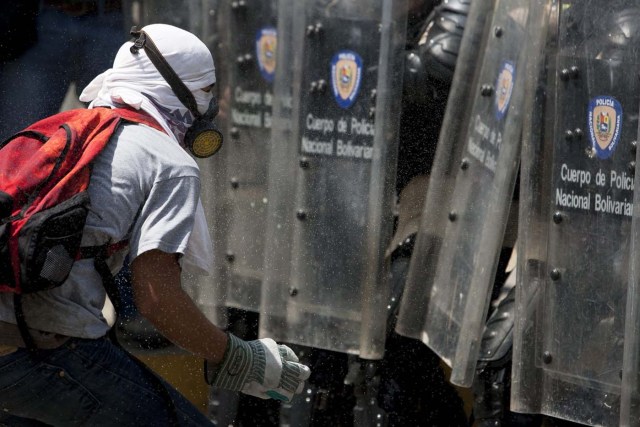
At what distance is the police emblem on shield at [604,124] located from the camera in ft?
13.0

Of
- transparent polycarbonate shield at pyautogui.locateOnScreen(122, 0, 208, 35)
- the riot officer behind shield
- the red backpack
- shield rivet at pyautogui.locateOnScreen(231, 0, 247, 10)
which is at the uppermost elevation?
shield rivet at pyautogui.locateOnScreen(231, 0, 247, 10)

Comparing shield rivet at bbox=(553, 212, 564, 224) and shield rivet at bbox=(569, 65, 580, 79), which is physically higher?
shield rivet at bbox=(569, 65, 580, 79)

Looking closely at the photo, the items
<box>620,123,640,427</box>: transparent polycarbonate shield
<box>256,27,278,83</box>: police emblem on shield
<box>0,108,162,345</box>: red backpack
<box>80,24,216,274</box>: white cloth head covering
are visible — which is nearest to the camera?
<box>0,108,162,345</box>: red backpack

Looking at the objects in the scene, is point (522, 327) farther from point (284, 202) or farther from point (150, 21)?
point (150, 21)

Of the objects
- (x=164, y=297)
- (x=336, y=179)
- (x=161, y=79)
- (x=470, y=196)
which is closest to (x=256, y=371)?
(x=164, y=297)

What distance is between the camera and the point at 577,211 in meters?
4.16

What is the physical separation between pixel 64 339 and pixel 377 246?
6.30 feet

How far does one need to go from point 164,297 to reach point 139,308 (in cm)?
7

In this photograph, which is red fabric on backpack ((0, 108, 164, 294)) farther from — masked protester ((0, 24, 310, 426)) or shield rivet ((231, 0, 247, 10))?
shield rivet ((231, 0, 247, 10))

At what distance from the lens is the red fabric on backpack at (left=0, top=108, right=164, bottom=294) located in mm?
3217

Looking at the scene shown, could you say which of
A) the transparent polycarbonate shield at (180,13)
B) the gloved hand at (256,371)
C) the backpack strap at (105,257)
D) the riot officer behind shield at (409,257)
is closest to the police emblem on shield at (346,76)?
the riot officer behind shield at (409,257)

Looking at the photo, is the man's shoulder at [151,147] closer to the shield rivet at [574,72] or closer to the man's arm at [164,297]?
the man's arm at [164,297]

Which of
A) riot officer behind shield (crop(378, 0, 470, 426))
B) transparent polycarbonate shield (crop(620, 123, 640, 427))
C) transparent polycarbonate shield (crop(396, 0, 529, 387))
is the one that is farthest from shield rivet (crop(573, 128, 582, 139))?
riot officer behind shield (crop(378, 0, 470, 426))

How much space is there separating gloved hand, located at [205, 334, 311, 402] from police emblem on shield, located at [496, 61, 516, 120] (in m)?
1.36
